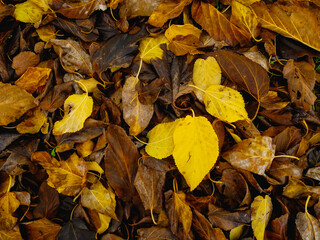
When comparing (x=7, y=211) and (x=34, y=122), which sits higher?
(x=34, y=122)

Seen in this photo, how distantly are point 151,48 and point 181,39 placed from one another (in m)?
0.11

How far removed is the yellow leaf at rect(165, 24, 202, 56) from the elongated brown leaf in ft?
0.85

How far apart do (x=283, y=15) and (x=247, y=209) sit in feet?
2.35

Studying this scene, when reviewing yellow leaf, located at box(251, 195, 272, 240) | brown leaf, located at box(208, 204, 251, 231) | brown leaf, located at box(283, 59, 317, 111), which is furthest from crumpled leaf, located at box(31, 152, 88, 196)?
brown leaf, located at box(283, 59, 317, 111)

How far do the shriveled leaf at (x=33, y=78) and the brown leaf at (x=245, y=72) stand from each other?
0.61 m

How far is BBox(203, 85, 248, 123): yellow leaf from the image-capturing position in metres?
0.87

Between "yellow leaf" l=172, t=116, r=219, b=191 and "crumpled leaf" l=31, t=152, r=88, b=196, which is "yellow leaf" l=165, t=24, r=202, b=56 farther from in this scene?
"crumpled leaf" l=31, t=152, r=88, b=196

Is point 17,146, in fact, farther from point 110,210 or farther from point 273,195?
point 273,195

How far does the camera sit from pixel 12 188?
3.08ft

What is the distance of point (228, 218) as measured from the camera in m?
0.89

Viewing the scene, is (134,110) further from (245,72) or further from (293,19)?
(293,19)

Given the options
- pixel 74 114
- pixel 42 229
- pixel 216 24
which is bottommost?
pixel 42 229

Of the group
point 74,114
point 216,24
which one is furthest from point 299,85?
point 74,114

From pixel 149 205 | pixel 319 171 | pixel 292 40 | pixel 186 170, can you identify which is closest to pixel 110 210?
pixel 149 205
